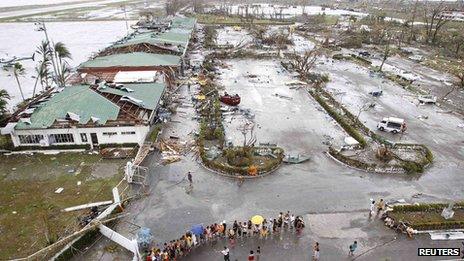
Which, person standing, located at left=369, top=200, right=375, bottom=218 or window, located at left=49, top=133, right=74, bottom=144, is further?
window, located at left=49, top=133, right=74, bottom=144

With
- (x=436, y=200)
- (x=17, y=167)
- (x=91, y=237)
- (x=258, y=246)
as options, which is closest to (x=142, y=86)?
(x=17, y=167)

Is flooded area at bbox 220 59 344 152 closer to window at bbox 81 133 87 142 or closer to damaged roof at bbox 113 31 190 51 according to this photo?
damaged roof at bbox 113 31 190 51

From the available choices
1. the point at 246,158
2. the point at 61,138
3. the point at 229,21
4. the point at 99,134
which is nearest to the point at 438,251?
the point at 246,158

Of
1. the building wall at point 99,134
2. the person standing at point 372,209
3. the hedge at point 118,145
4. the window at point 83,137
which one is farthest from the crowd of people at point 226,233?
the window at point 83,137

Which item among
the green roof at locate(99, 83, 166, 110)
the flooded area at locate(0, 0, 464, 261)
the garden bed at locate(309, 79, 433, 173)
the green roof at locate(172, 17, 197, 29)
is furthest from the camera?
the green roof at locate(172, 17, 197, 29)

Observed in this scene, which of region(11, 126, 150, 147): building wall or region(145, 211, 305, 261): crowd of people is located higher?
region(11, 126, 150, 147): building wall

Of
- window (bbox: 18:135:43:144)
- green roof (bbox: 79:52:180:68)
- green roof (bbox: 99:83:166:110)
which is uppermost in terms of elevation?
green roof (bbox: 79:52:180:68)

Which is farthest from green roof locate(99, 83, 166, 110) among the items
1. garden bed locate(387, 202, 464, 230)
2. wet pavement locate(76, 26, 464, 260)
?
garden bed locate(387, 202, 464, 230)
